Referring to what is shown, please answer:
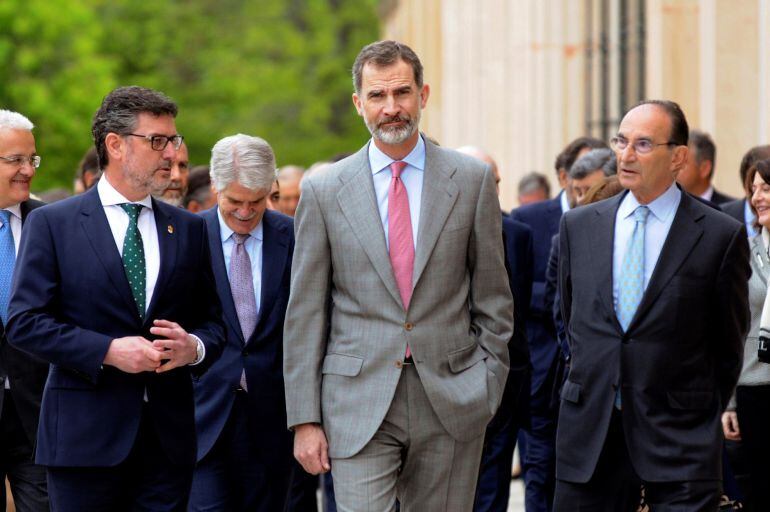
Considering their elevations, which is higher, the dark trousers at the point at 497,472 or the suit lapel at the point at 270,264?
the suit lapel at the point at 270,264

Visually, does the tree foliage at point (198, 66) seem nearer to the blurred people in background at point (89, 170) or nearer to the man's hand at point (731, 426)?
the blurred people in background at point (89, 170)

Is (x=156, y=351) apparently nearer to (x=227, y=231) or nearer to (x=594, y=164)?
(x=227, y=231)

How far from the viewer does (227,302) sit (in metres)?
7.72

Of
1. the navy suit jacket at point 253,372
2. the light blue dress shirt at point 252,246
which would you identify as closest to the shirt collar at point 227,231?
the light blue dress shirt at point 252,246

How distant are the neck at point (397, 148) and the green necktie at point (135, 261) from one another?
1035 millimetres

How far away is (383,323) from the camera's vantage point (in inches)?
238

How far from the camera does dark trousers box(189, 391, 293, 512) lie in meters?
7.64

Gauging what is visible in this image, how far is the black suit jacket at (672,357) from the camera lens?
6.45m

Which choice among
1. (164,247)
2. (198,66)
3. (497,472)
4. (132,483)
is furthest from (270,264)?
(198,66)

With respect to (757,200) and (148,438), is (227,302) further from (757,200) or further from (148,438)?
(757,200)

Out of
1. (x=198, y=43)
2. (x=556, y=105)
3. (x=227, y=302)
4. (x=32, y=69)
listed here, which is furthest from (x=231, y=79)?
(x=227, y=302)

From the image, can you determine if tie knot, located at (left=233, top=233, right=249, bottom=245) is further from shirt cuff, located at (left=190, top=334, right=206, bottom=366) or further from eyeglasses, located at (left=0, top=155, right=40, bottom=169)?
shirt cuff, located at (left=190, top=334, right=206, bottom=366)

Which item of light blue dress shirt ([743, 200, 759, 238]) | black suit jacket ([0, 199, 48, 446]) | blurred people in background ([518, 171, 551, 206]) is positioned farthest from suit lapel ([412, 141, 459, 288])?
blurred people in background ([518, 171, 551, 206])

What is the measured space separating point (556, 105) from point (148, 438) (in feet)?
43.9
